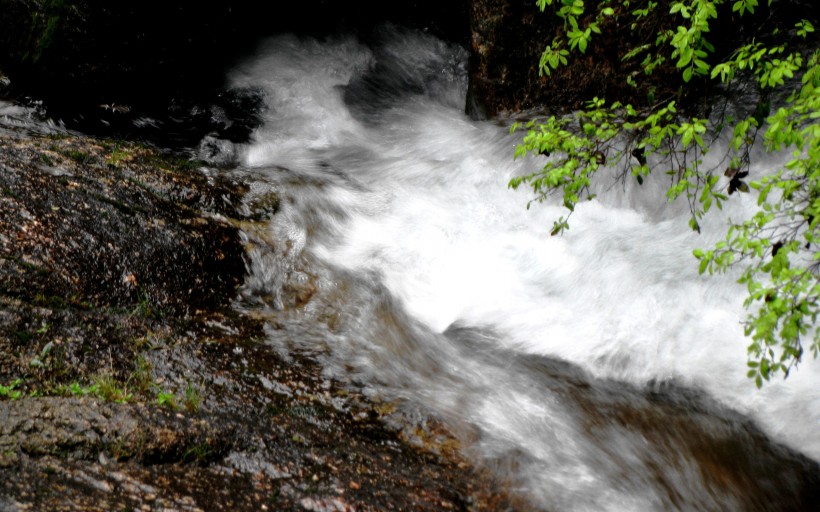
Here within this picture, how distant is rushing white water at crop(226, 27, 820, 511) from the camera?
4199 millimetres

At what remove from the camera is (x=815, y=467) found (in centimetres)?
441

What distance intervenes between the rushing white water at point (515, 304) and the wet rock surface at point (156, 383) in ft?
1.35

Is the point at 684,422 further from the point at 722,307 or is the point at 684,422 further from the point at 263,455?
the point at 263,455

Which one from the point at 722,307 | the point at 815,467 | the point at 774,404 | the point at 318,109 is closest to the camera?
the point at 815,467

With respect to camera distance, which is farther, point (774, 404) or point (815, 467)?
point (774, 404)

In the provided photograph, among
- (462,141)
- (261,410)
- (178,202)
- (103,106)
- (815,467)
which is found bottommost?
(261,410)

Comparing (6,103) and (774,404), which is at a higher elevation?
(6,103)

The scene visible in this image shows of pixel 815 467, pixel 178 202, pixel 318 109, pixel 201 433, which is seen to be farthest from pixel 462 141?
pixel 201 433

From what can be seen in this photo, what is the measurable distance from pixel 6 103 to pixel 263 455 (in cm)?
605

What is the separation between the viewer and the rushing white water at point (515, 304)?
4.20 m

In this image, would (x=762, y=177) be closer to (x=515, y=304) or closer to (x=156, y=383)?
(x=515, y=304)

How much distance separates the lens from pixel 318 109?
29.8 feet

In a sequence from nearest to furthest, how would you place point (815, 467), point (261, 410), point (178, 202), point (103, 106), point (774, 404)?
point (261, 410), point (815, 467), point (774, 404), point (178, 202), point (103, 106)

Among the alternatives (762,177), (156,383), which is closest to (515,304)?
(762,177)
